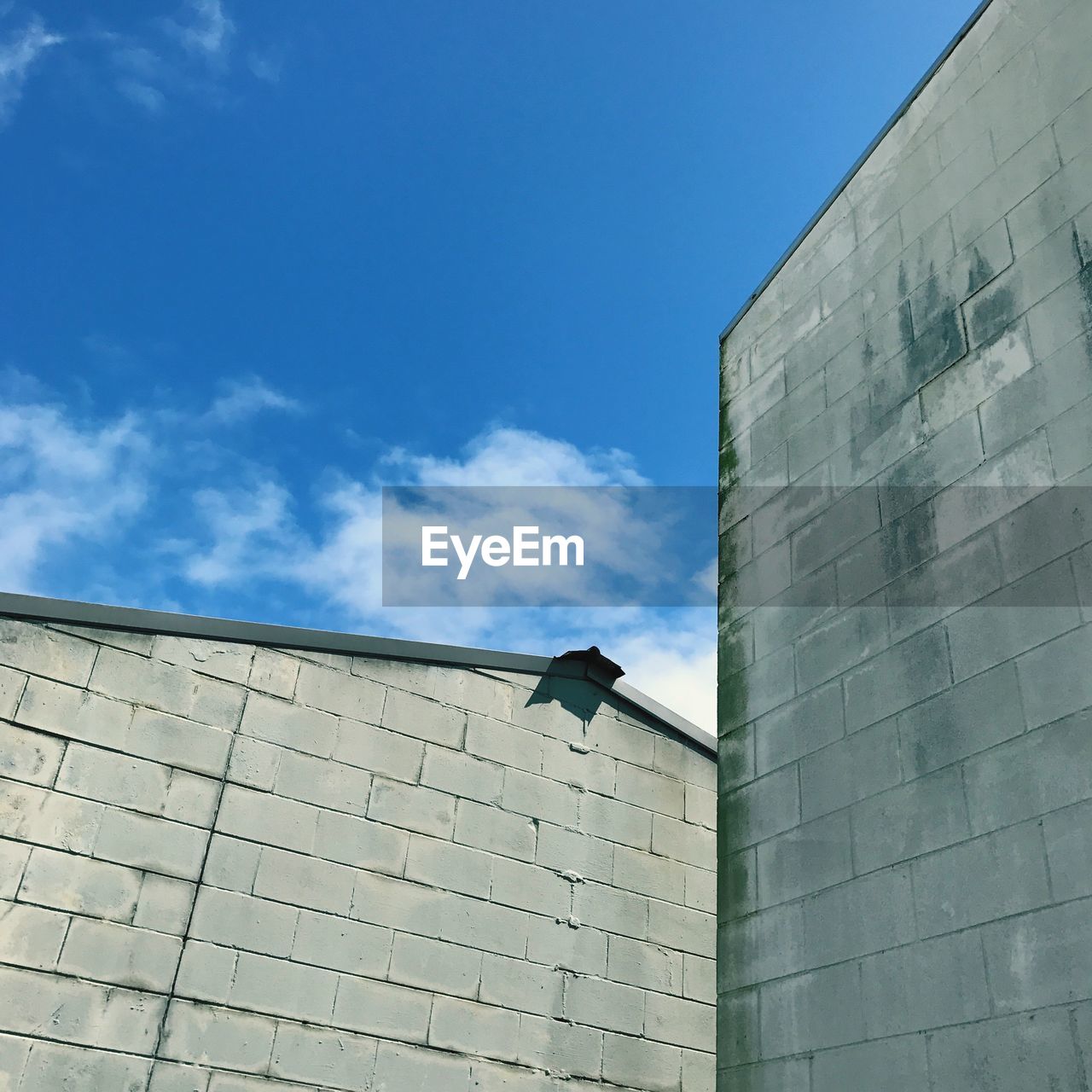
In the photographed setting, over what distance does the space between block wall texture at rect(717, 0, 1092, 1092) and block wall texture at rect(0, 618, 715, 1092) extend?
1522 millimetres

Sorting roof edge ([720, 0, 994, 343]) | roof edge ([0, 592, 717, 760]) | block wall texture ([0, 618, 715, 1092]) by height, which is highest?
roof edge ([720, 0, 994, 343])

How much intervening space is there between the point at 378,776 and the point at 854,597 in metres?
3.53

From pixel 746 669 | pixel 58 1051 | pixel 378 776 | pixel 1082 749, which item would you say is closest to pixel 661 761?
pixel 746 669

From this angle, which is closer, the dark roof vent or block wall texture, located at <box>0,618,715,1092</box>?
block wall texture, located at <box>0,618,715,1092</box>

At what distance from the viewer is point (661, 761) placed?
830cm

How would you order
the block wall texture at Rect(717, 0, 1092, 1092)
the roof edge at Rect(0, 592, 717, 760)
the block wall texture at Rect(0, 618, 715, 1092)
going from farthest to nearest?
the roof edge at Rect(0, 592, 717, 760) → the block wall texture at Rect(0, 618, 715, 1092) → the block wall texture at Rect(717, 0, 1092, 1092)

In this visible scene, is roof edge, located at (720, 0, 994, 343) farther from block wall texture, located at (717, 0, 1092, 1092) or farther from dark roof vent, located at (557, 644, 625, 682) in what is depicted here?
dark roof vent, located at (557, 644, 625, 682)

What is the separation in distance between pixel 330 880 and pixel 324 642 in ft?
5.56

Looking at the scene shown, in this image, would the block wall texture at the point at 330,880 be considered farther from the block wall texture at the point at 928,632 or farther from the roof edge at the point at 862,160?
the roof edge at the point at 862,160

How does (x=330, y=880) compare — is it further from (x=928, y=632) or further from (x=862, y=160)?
(x=862, y=160)

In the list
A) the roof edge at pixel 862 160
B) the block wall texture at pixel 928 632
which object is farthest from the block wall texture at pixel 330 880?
the roof edge at pixel 862 160

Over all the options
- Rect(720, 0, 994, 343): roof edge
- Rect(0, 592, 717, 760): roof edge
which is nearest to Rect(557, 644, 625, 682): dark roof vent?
Rect(0, 592, 717, 760): roof edge

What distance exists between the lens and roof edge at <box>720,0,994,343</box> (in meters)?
7.11

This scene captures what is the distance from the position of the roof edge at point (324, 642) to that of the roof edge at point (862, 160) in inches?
127
